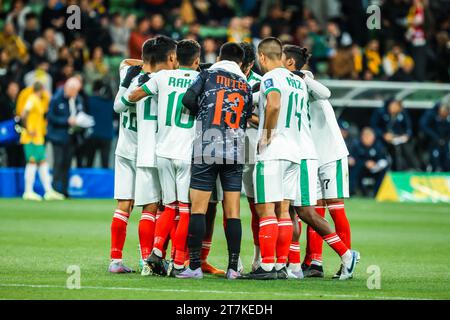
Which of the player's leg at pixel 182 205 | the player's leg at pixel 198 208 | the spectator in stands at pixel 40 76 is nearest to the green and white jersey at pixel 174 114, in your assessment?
the player's leg at pixel 182 205

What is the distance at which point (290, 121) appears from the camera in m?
10.4

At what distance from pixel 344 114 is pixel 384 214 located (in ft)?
24.8

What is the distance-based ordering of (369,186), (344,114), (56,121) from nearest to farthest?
(56,121) < (369,186) < (344,114)

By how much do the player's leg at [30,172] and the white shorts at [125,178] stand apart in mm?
11195

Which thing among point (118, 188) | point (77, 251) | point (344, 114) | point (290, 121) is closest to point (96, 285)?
point (118, 188)

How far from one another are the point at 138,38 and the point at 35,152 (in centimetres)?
500

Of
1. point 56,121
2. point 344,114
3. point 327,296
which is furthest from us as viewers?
point 344,114

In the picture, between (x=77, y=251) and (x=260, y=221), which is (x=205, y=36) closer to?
(x=77, y=251)

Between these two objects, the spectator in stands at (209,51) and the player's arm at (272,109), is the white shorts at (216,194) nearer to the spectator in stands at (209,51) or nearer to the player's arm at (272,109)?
the player's arm at (272,109)

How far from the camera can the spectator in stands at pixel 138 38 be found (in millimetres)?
25423

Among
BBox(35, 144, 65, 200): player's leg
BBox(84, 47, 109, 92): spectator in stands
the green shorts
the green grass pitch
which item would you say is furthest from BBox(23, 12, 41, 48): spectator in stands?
the green grass pitch

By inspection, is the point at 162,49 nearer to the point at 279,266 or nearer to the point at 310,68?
the point at 279,266

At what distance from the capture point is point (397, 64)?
28438 mm
